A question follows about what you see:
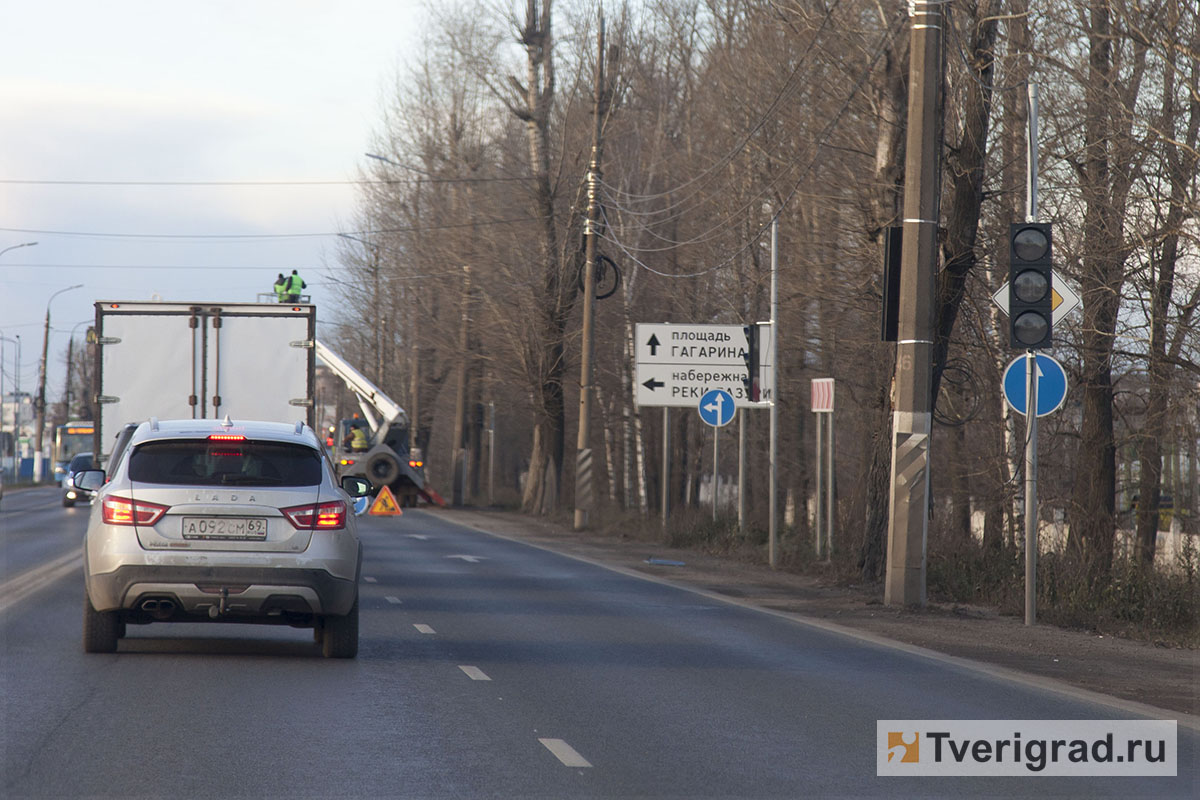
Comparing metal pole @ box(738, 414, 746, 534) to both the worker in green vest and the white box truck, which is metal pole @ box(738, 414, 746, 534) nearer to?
the white box truck

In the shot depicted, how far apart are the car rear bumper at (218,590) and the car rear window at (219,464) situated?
2.21ft

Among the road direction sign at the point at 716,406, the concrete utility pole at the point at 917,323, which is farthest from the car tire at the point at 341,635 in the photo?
the road direction sign at the point at 716,406

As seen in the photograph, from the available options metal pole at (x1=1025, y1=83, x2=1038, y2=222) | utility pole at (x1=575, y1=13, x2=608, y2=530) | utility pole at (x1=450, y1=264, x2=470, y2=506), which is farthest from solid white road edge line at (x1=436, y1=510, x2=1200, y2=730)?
utility pole at (x1=450, y1=264, x2=470, y2=506)

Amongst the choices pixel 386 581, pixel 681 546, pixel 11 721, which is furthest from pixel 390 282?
pixel 11 721

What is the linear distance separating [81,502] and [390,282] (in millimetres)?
14961

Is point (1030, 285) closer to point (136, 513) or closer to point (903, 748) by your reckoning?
point (903, 748)

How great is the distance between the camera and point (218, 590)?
10445 millimetres

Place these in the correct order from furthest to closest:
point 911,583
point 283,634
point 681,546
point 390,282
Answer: point 390,282
point 681,546
point 911,583
point 283,634

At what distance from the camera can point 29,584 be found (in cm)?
1748

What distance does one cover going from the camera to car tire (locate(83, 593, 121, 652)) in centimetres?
1109

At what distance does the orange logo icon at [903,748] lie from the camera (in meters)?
8.05

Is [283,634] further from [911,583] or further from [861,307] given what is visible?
[861,307]

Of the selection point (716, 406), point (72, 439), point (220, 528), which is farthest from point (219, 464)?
point (72, 439)

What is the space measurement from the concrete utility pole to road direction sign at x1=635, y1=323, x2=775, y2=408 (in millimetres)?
11082
